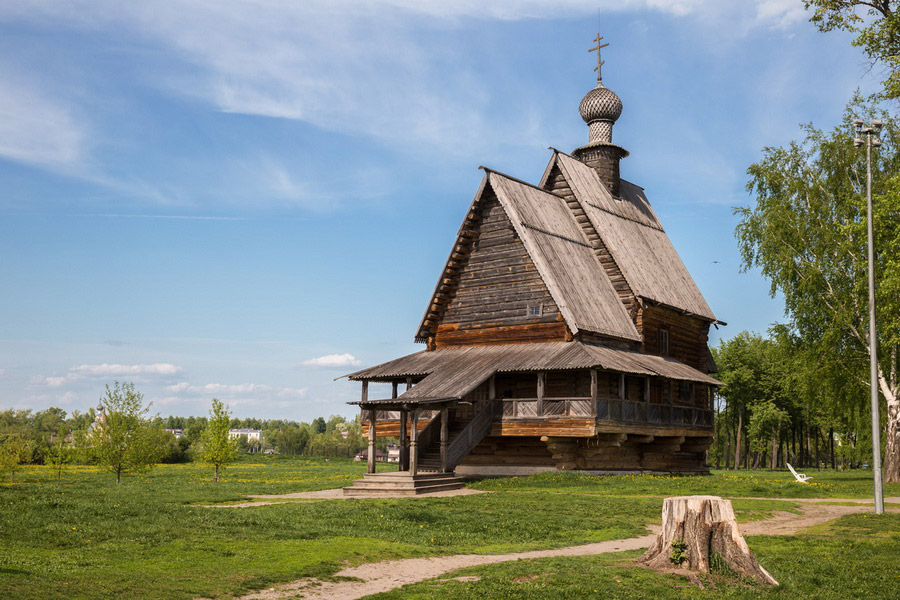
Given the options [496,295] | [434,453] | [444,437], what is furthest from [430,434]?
[496,295]

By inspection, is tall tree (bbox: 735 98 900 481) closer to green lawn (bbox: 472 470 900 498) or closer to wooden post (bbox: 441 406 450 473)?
green lawn (bbox: 472 470 900 498)

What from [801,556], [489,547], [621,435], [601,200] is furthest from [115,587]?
[601,200]

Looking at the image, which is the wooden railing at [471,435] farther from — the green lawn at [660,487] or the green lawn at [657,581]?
the green lawn at [657,581]

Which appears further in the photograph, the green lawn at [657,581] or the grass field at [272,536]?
the grass field at [272,536]

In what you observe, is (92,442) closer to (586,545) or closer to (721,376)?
(586,545)

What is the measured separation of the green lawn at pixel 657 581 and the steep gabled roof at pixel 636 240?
24101 millimetres

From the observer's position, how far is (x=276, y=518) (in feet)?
A: 57.6

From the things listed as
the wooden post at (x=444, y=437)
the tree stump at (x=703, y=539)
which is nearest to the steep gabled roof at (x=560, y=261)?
the wooden post at (x=444, y=437)

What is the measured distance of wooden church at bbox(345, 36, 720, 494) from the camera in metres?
30.7

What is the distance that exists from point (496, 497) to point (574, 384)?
419 inches

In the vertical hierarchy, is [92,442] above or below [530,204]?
below

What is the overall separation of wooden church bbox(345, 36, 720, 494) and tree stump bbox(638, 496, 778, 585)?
14.8 m

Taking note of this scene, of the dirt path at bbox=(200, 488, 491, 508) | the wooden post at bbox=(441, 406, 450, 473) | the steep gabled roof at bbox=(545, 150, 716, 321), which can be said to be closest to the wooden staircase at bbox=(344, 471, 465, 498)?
the dirt path at bbox=(200, 488, 491, 508)

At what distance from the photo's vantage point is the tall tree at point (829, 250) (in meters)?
35.7
